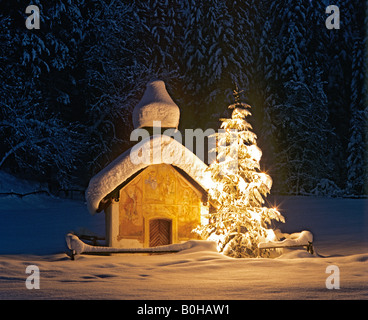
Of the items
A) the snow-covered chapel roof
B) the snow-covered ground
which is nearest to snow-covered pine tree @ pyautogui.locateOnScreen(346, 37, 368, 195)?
the snow-covered ground

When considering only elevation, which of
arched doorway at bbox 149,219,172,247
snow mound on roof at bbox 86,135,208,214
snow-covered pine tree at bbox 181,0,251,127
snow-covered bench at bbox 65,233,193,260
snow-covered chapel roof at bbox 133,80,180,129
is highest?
snow-covered pine tree at bbox 181,0,251,127

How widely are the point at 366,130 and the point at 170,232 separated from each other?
25.8m

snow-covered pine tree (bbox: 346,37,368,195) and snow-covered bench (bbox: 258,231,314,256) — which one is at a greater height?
snow-covered pine tree (bbox: 346,37,368,195)

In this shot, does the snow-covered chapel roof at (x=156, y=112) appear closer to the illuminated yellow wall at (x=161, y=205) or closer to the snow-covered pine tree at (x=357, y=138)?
the illuminated yellow wall at (x=161, y=205)

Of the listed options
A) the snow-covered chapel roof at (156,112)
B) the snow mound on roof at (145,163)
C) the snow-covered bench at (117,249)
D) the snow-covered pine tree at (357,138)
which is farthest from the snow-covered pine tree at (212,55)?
the snow-covered bench at (117,249)

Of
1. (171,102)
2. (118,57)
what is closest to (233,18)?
(118,57)

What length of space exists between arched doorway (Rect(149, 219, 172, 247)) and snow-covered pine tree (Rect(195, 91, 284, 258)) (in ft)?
3.99

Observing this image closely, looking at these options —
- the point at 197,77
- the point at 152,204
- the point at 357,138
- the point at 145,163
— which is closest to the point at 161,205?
the point at 152,204

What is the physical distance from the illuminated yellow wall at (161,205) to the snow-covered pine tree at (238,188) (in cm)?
79

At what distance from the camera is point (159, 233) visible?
42.7ft

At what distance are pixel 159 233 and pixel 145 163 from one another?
193 centimetres

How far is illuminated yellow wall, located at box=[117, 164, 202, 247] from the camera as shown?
12789mm

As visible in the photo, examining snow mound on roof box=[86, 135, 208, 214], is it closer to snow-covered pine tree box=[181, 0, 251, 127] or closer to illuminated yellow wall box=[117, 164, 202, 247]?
illuminated yellow wall box=[117, 164, 202, 247]
